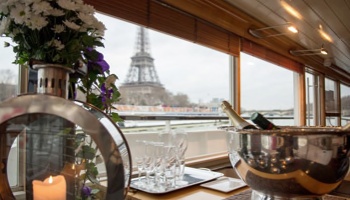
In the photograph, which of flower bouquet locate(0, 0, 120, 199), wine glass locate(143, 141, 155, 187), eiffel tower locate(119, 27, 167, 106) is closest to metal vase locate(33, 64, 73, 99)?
flower bouquet locate(0, 0, 120, 199)

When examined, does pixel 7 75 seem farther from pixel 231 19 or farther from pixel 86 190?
pixel 231 19

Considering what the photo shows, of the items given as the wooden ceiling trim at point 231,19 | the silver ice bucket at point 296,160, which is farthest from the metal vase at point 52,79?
the wooden ceiling trim at point 231,19

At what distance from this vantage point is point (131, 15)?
60.7 inches

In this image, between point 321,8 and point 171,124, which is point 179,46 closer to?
point 171,124

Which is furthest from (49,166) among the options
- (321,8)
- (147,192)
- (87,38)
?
(321,8)

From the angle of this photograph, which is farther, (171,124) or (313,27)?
(313,27)

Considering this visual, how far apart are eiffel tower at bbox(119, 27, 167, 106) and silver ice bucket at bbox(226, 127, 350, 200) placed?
1155 millimetres

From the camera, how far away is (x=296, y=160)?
0.60m

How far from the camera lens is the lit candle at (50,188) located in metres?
0.66

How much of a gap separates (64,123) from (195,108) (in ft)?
5.92

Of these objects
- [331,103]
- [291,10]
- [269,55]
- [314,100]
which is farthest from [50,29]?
[331,103]

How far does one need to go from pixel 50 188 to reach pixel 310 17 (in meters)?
2.70

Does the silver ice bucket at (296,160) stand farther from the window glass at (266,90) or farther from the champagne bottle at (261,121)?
the window glass at (266,90)

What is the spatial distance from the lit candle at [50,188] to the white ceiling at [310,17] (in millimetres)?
2003
